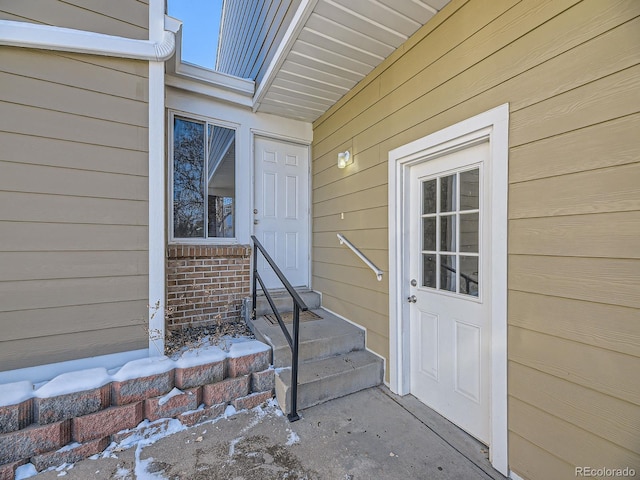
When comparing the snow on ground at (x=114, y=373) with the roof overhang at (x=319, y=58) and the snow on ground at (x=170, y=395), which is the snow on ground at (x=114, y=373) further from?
the roof overhang at (x=319, y=58)

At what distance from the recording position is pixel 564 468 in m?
1.38

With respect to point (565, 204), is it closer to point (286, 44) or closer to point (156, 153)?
point (286, 44)

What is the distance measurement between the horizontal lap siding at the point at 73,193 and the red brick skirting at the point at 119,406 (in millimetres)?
419

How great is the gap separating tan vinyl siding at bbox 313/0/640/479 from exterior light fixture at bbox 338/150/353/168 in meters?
1.13

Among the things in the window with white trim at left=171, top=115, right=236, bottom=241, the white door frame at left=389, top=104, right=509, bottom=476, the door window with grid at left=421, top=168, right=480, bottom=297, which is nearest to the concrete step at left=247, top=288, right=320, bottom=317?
the window with white trim at left=171, top=115, right=236, bottom=241

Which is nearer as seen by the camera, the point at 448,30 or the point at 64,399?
the point at 64,399

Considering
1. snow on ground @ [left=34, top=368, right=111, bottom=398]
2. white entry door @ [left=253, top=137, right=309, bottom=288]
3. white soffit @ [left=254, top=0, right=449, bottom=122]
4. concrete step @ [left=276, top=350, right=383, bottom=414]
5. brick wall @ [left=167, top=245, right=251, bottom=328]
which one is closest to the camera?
snow on ground @ [left=34, top=368, right=111, bottom=398]

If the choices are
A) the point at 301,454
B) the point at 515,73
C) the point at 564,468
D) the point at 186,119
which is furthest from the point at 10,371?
the point at 515,73

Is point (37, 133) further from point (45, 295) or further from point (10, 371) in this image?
point (10, 371)

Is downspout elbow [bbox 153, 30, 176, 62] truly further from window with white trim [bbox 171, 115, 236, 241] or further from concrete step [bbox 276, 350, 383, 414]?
concrete step [bbox 276, 350, 383, 414]

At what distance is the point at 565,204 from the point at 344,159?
2.04 meters

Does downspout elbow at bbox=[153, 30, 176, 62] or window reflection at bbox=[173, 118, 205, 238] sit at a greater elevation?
downspout elbow at bbox=[153, 30, 176, 62]

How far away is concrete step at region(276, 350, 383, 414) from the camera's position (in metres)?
2.20

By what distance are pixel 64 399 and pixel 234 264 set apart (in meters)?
1.80
